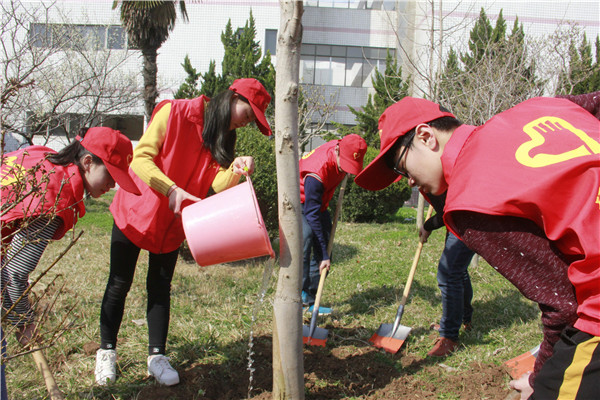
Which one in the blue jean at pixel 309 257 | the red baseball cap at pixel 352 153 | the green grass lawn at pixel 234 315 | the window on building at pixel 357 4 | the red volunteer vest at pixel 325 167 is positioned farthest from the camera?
the window on building at pixel 357 4

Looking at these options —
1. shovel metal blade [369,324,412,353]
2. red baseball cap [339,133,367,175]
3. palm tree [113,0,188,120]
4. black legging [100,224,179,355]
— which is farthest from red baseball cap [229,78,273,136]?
palm tree [113,0,188,120]

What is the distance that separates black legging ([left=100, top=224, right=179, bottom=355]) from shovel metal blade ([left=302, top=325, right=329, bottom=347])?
114cm

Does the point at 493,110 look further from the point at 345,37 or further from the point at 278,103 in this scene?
the point at 345,37

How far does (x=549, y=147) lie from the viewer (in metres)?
1.21

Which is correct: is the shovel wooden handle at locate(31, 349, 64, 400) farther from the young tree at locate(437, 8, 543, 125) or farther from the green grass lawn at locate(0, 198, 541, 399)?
the young tree at locate(437, 8, 543, 125)

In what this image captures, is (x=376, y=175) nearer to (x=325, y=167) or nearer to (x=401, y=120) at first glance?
(x=401, y=120)

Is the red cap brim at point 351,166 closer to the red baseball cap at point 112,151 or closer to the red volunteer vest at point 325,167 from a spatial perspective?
the red volunteer vest at point 325,167

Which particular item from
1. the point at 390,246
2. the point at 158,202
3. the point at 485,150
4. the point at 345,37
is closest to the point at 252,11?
the point at 345,37

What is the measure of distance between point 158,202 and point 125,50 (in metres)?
14.2

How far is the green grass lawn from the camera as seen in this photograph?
9.52ft

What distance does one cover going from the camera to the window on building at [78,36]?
10367mm

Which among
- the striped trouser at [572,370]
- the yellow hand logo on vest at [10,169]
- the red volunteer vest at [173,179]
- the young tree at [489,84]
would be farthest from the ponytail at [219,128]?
the young tree at [489,84]

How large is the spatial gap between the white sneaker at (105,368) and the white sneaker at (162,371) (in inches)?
8.1

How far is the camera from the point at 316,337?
3.52m
